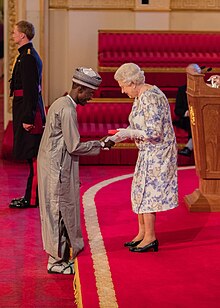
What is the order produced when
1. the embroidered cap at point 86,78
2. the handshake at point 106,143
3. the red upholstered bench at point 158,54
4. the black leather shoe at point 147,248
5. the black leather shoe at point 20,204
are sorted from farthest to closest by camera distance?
the red upholstered bench at point 158,54, the black leather shoe at point 20,204, the black leather shoe at point 147,248, the handshake at point 106,143, the embroidered cap at point 86,78

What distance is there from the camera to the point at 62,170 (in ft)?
20.6

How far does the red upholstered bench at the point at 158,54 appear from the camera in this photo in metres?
12.8

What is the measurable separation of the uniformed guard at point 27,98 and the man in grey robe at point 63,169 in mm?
1750

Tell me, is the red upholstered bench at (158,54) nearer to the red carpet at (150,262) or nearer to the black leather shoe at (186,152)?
the black leather shoe at (186,152)

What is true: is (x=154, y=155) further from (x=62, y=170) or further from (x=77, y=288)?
(x=77, y=288)

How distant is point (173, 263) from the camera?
630cm

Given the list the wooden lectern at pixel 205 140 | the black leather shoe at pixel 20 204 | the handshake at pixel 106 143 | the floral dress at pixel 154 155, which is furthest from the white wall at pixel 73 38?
the handshake at pixel 106 143

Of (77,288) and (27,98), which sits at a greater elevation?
(27,98)

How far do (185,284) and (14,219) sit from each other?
105 inches

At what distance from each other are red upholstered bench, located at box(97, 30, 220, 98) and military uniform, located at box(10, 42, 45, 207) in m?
4.49

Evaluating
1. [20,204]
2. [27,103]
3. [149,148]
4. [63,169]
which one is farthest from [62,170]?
[20,204]

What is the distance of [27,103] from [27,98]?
0.15 ft

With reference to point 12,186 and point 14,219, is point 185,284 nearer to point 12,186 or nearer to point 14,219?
point 14,219

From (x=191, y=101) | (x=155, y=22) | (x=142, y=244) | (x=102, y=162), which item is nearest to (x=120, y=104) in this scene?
(x=102, y=162)
